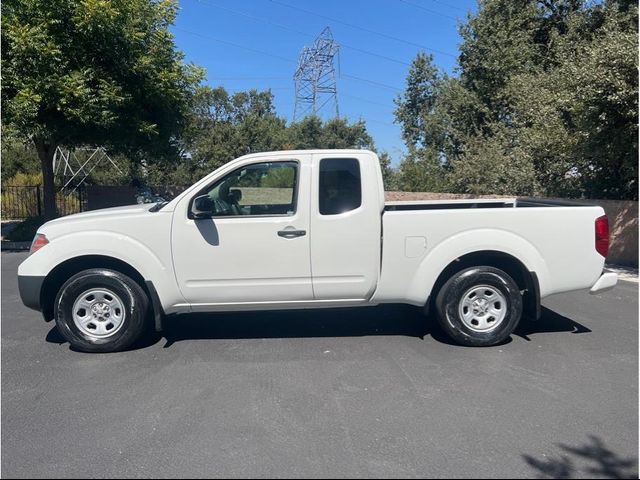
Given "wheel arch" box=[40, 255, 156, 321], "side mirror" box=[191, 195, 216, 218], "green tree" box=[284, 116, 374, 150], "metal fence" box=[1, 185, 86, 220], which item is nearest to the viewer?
"side mirror" box=[191, 195, 216, 218]

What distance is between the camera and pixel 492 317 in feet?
18.2

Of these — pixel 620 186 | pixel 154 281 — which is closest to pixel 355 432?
pixel 154 281

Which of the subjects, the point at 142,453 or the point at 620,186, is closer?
the point at 142,453

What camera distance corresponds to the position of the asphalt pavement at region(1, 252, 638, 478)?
11.0ft

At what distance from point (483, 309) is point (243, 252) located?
8.26 ft

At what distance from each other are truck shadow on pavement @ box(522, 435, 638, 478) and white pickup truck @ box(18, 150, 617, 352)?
2.07 metres

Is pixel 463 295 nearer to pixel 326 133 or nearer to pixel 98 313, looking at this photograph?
pixel 98 313

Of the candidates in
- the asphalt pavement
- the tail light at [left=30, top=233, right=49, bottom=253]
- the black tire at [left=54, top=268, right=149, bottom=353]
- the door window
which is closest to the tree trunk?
the asphalt pavement

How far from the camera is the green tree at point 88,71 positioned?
1188 centimetres

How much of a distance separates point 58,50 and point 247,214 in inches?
353

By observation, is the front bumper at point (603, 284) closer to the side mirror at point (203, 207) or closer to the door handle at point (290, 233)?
the door handle at point (290, 233)

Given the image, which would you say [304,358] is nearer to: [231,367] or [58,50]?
[231,367]

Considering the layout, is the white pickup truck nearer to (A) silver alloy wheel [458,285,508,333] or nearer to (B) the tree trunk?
(A) silver alloy wheel [458,285,508,333]

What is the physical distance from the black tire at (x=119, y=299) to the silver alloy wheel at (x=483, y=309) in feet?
10.7
